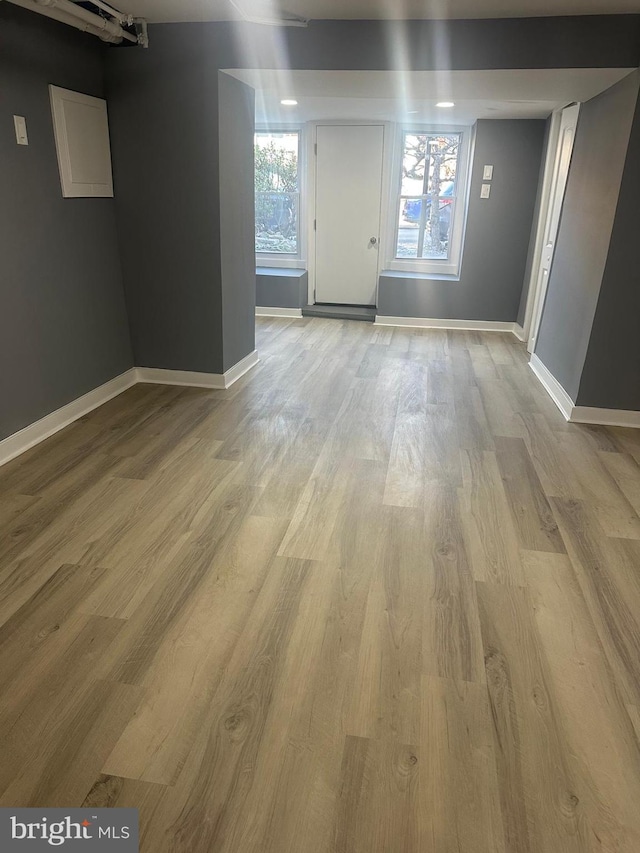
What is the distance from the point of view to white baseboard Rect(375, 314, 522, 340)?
21.3 feet

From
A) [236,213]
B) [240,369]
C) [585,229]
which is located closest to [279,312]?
[240,369]

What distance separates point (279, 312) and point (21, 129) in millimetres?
4075

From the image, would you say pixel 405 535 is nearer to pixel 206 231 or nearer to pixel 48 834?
pixel 48 834

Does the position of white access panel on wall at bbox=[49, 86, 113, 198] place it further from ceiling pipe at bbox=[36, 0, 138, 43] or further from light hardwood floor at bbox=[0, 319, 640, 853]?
light hardwood floor at bbox=[0, 319, 640, 853]

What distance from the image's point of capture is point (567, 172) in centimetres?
470

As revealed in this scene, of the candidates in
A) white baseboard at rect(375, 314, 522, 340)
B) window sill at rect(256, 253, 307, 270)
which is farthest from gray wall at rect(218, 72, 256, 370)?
window sill at rect(256, 253, 307, 270)

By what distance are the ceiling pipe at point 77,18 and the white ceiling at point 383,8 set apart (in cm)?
14

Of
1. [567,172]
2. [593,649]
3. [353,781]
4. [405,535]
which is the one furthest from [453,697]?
[567,172]

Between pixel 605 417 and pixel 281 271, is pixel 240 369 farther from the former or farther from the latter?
pixel 281 271

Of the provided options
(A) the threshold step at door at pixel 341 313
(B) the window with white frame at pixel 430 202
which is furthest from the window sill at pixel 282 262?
(B) the window with white frame at pixel 430 202

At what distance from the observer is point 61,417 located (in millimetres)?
3541

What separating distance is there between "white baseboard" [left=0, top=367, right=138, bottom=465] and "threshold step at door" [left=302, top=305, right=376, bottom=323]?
9.94 feet

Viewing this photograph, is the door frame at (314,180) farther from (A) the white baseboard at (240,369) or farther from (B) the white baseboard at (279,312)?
(A) the white baseboard at (240,369)

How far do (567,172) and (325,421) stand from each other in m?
3.03
